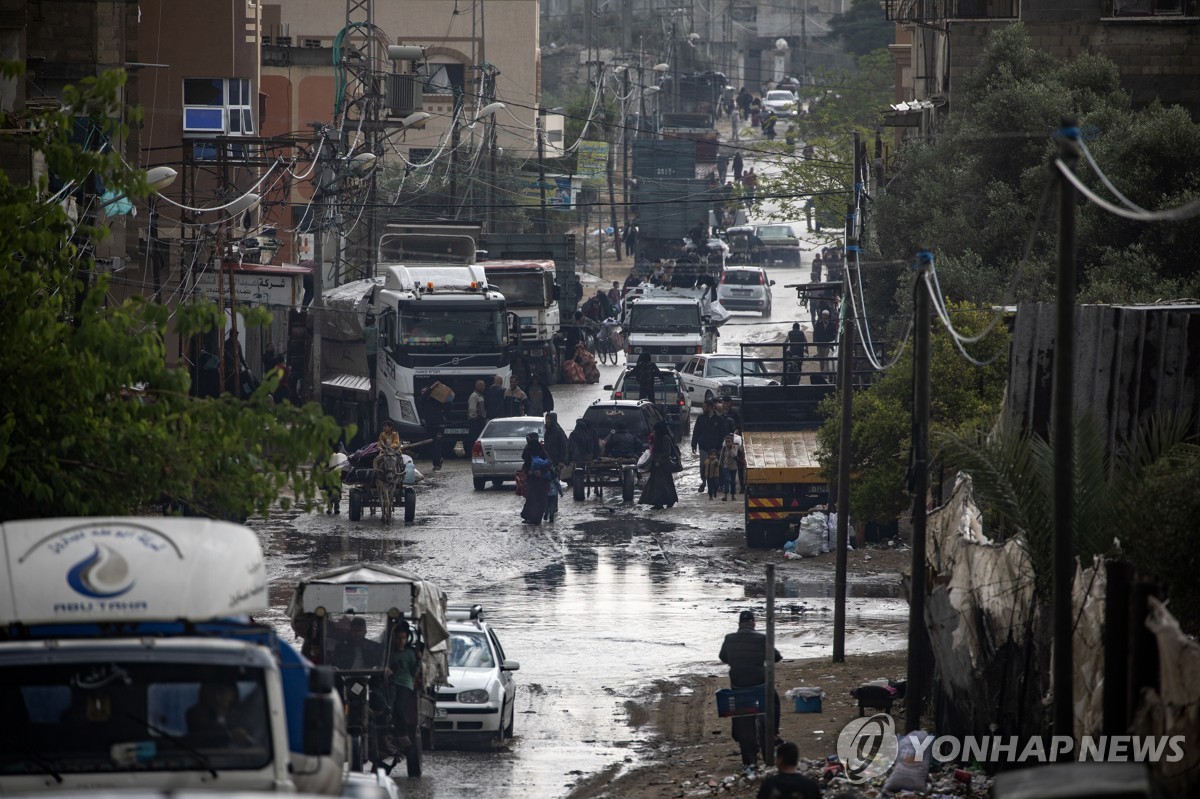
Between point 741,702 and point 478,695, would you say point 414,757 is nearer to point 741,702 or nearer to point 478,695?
point 478,695

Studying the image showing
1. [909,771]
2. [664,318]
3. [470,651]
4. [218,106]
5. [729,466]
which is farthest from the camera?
[218,106]

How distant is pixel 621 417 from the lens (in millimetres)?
33531

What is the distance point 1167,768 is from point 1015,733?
388cm

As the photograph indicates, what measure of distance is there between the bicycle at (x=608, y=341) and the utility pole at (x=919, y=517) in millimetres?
34094

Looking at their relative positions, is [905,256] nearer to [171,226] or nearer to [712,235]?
[171,226]

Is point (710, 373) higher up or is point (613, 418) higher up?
point (710, 373)

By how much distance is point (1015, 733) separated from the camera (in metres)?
13.0

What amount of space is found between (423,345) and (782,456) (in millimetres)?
10878

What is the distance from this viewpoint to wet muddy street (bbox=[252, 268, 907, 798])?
1681 cm

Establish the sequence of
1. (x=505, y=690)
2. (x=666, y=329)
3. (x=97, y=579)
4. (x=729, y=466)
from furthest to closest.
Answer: (x=666, y=329) < (x=729, y=466) < (x=505, y=690) < (x=97, y=579)

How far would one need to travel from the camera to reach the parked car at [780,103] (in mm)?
97144

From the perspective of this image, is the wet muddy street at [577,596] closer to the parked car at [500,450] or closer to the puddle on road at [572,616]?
the puddle on road at [572,616]

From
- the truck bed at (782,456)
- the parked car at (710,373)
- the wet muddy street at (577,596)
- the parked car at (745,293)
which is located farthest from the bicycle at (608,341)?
the truck bed at (782,456)

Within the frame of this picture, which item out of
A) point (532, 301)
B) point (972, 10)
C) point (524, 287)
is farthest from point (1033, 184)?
point (524, 287)
